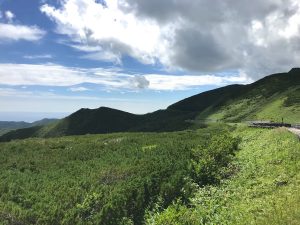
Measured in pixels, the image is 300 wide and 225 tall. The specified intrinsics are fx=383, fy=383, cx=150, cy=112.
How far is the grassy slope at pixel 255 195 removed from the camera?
22719 mm

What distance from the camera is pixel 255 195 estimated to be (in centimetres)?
2791

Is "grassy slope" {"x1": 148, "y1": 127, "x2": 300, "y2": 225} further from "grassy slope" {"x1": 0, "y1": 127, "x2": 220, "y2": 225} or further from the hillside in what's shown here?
"grassy slope" {"x1": 0, "y1": 127, "x2": 220, "y2": 225}

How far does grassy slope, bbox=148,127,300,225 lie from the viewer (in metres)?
22.7

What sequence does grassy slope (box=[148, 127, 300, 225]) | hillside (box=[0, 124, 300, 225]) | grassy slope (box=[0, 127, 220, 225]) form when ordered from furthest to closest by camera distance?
grassy slope (box=[0, 127, 220, 225])
hillside (box=[0, 124, 300, 225])
grassy slope (box=[148, 127, 300, 225])

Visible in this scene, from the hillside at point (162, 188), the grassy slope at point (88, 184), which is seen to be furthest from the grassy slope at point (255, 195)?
the grassy slope at point (88, 184)

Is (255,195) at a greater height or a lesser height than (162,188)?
greater

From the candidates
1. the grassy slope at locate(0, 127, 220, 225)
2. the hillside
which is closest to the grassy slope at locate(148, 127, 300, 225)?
the hillside

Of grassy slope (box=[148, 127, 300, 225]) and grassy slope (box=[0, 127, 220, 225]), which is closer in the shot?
grassy slope (box=[148, 127, 300, 225])

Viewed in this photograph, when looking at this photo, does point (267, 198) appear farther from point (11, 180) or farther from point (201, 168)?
point (11, 180)

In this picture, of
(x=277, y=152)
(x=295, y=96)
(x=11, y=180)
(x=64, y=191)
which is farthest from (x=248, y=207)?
(x=295, y=96)

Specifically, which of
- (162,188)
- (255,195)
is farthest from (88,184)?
(255,195)

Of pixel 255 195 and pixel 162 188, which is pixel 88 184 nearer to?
pixel 162 188

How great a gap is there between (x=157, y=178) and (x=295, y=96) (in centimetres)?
12888

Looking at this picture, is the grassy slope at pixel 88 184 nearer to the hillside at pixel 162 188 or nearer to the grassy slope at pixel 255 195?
the hillside at pixel 162 188
